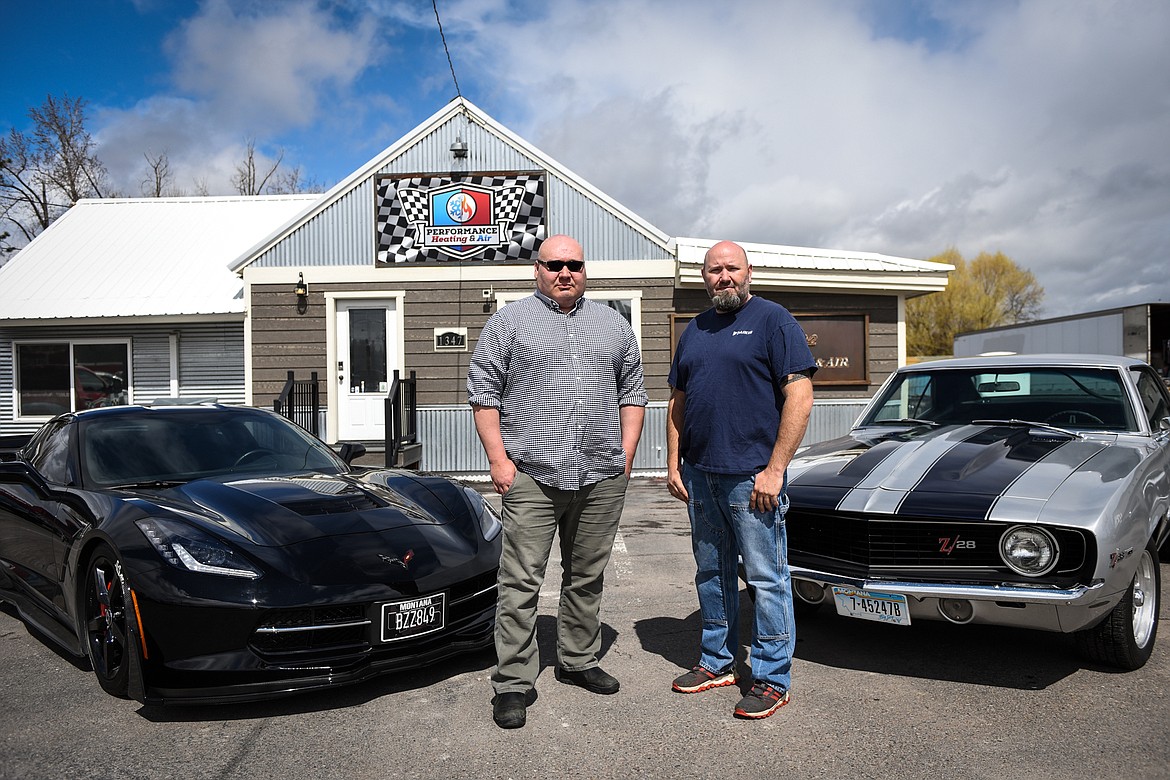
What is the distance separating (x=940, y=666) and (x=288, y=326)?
1026 centimetres

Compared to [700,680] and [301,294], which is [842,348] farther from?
[700,680]

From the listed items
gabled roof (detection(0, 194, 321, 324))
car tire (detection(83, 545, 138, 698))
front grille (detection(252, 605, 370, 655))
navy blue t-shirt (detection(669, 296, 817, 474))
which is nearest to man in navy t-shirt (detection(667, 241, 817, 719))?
navy blue t-shirt (detection(669, 296, 817, 474))

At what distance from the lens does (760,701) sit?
3484 millimetres

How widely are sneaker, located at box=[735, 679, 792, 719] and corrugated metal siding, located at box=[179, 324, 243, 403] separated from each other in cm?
1189

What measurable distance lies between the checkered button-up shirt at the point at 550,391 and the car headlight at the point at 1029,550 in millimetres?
1631

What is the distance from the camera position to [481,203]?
12.4 m

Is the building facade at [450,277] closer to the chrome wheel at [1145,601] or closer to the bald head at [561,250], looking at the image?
the chrome wheel at [1145,601]

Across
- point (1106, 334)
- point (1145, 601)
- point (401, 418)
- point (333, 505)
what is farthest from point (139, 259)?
point (1106, 334)

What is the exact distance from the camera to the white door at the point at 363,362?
12.4m

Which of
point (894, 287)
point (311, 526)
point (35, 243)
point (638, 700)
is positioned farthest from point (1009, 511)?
point (35, 243)

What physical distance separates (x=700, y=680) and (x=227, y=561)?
2.04m

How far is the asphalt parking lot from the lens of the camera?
3.02 metres

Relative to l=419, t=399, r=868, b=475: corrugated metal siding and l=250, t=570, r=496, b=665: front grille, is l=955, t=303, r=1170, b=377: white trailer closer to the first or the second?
l=419, t=399, r=868, b=475: corrugated metal siding

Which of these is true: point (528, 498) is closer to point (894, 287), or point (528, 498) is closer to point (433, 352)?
point (433, 352)
